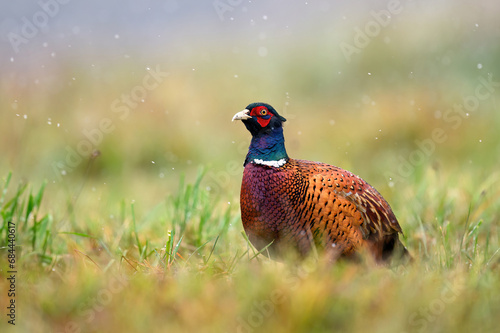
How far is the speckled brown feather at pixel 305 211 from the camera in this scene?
11.7 ft

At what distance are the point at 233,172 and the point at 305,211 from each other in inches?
Result: 134

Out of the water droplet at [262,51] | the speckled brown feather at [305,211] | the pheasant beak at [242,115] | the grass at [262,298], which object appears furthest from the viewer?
the water droplet at [262,51]

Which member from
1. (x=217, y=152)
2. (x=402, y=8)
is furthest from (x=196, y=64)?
(x=402, y=8)

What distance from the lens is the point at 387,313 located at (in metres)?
2.50

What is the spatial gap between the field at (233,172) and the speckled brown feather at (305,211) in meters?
0.15

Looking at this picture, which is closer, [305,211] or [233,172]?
[305,211]

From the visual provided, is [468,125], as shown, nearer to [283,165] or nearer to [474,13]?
[474,13]

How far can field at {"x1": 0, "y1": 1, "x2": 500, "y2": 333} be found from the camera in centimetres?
256

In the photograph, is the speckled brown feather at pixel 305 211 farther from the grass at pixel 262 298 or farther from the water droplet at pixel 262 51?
the water droplet at pixel 262 51

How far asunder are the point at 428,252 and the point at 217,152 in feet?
13.4

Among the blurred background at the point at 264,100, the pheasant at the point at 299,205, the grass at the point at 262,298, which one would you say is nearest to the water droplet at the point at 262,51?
the blurred background at the point at 264,100

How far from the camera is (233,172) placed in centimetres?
695

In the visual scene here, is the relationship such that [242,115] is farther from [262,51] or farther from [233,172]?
[262,51]

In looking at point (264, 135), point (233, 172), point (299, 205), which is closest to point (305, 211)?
point (299, 205)
